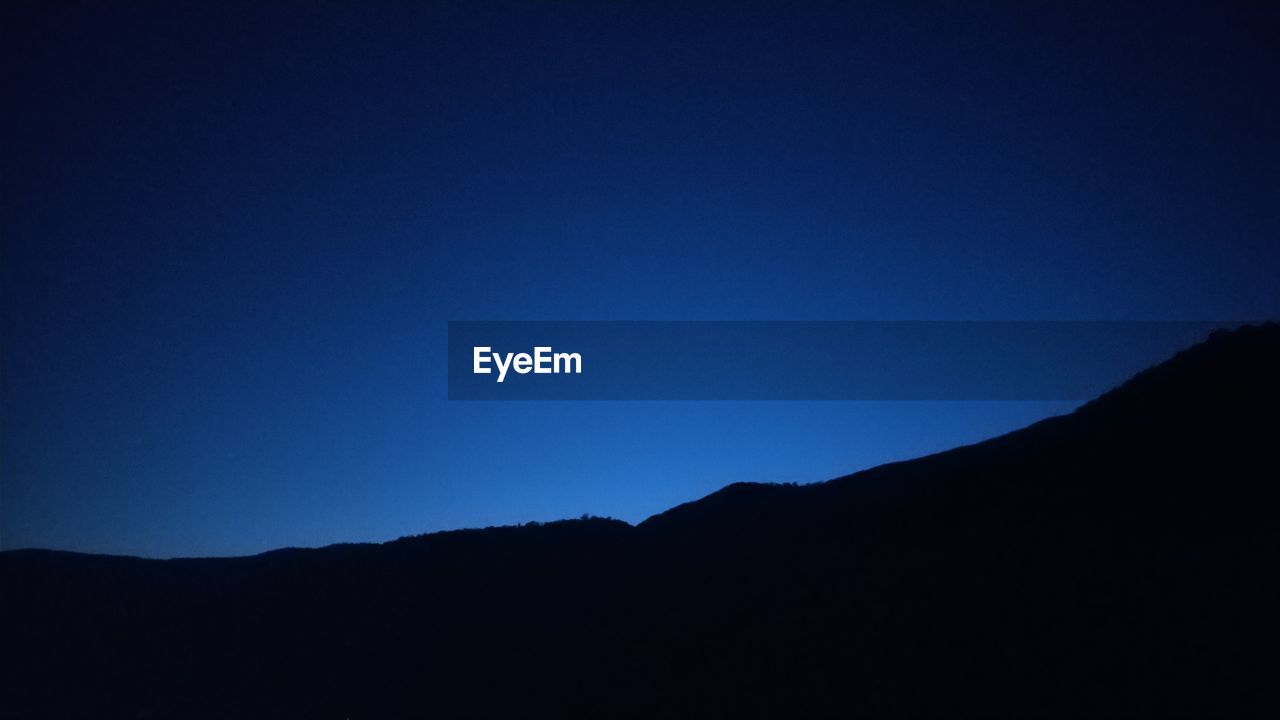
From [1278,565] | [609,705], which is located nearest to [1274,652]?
[1278,565]

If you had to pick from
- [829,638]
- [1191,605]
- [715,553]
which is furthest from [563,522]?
[1191,605]

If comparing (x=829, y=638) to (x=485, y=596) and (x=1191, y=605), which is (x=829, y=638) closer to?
(x=1191, y=605)

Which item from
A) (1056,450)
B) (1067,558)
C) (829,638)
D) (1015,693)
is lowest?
(1015,693)

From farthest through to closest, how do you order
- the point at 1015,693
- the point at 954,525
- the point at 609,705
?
the point at 954,525 → the point at 609,705 → the point at 1015,693

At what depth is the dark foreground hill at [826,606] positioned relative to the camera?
20.5 meters

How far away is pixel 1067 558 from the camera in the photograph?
2416 centimetres

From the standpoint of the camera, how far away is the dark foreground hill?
20.5 meters

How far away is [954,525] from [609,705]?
47.8ft

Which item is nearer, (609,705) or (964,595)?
(964,595)

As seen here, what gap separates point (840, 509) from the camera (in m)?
33.0

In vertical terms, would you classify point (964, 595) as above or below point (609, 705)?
above

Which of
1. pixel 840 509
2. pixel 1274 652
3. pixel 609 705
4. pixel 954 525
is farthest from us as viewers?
pixel 840 509

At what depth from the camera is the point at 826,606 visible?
26750 mm

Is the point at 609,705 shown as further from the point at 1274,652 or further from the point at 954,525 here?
the point at 1274,652
